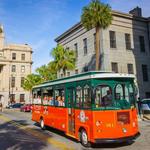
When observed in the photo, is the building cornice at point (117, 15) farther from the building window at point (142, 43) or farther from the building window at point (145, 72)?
the building window at point (145, 72)

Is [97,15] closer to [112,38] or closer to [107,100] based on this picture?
[112,38]

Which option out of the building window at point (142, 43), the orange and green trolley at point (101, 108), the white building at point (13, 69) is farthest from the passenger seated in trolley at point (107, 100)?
the white building at point (13, 69)

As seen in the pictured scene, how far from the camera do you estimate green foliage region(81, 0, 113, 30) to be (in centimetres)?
2677

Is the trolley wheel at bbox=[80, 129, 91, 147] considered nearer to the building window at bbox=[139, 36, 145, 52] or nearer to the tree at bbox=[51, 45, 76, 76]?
the tree at bbox=[51, 45, 76, 76]

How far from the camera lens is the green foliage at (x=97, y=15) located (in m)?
26.8

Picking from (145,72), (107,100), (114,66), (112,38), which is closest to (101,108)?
(107,100)

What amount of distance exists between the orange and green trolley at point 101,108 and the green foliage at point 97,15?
15.7m

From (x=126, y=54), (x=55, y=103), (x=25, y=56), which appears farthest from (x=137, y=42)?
(x=25, y=56)

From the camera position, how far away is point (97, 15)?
87.7 feet

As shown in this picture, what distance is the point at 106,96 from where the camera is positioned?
407 inches

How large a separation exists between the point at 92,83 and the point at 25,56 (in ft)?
224

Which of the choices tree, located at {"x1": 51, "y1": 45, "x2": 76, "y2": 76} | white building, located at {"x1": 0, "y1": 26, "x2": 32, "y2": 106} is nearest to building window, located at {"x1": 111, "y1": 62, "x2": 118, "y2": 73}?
tree, located at {"x1": 51, "y1": 45, "x2": 76, "y2": 76}

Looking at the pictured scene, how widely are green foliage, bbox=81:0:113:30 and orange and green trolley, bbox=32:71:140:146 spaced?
15.7 metres

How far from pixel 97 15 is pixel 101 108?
722 inches
